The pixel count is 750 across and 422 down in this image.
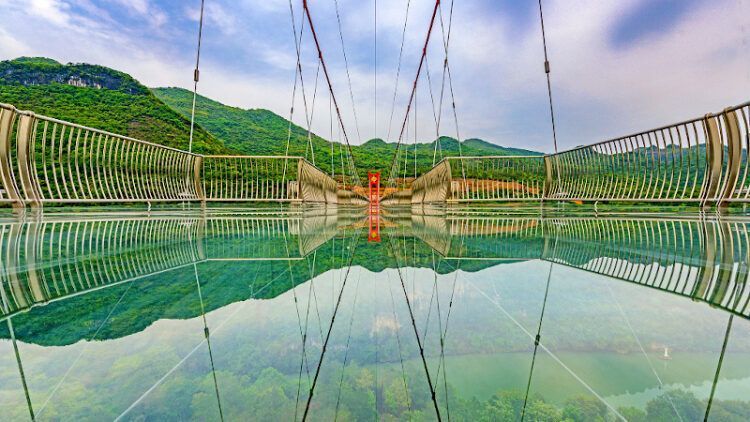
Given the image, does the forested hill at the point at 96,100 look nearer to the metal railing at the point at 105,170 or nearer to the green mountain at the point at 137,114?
the green mountain at the point at 137,114

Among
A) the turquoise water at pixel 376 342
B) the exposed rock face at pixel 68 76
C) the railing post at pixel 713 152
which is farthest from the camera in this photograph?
the exposed rock face at pixel 68 76

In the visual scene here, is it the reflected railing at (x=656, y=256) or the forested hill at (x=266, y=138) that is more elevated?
the forested hill at (x=266, y=138)

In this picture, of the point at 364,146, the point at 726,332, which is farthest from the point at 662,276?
the point at 364,146

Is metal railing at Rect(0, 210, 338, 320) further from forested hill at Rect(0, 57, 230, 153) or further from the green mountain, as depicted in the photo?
forested hill at Rect(0, 57, 230, 153)

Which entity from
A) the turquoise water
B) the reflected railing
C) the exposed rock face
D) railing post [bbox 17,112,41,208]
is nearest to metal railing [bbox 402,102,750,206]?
the reflected railing

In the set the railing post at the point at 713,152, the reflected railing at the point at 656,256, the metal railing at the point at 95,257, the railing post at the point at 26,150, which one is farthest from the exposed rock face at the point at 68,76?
the reflected railing at the point at 656,256

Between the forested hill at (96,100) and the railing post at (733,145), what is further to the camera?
the forested hill at (96,100)

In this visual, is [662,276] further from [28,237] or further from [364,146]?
[364,146]
